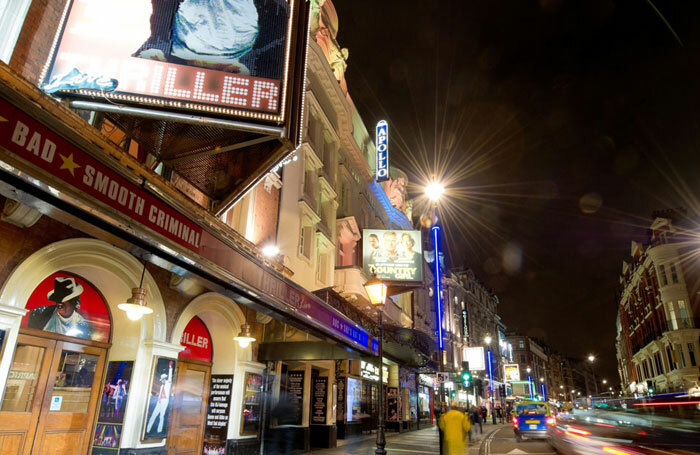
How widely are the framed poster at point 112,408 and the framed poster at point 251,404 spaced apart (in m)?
3.80

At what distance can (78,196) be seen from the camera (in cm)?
503

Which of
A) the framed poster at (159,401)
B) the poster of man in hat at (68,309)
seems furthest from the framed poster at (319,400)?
the poster of man in hat at (68,309)

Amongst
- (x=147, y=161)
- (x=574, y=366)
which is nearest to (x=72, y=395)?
(x=147, y=161)

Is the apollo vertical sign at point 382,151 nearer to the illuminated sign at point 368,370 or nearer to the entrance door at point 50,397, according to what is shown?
the illuminated sign at point 368,370

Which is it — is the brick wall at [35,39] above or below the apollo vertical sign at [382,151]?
below

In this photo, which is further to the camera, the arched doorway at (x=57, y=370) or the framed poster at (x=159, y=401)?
the framed poster at (x=159, y=401)

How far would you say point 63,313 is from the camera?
7941mm

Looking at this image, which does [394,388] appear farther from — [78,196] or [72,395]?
[78,196]

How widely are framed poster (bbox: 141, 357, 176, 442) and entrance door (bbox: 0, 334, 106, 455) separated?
3.11 feet

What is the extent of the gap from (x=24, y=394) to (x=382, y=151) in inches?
918

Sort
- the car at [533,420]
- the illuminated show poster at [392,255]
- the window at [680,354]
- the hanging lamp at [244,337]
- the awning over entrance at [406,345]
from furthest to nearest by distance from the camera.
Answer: the window at [680,354] < the illuminated show poster at [392,255] < the awning over entrance at [406,345] < the car at [533,420] < the hanging lamp at [244,337]

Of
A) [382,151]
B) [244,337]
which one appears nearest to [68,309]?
[244,337]

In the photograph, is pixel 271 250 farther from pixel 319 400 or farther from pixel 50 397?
pixel 50 397

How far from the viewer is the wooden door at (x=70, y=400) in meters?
7.45
